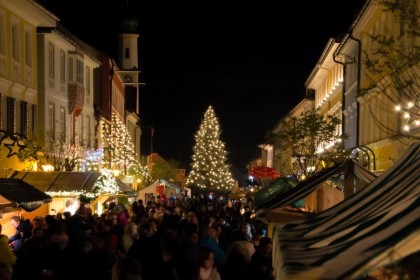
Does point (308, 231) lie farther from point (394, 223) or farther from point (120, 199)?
point (120, 199)

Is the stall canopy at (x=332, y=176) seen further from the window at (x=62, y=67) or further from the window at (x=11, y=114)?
the window at (x=62, y=67)

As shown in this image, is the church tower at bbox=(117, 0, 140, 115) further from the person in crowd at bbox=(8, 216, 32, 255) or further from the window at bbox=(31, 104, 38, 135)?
the person in crowd at bbox=(8, 216, 32, 255)

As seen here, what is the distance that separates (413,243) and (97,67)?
145 feet

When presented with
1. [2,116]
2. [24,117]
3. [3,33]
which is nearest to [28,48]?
[24,117]

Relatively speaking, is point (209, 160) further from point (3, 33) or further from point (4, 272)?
point (4, 272)

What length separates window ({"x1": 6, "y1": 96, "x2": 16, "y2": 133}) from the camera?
2847cm

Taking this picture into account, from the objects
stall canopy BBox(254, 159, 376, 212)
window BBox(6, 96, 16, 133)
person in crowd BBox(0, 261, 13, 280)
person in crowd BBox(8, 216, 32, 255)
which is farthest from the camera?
window BBox(6, 96, 16, 133)

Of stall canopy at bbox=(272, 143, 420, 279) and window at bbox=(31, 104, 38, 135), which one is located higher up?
window at bbox=(31, 104, 38, 135)

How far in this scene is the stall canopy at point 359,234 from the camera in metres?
3.62

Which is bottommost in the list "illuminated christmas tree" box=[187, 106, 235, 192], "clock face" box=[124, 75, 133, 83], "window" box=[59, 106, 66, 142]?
"illuminated christmas tree" box=[187, 106, 235, 192]

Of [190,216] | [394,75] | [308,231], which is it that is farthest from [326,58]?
[308,231]

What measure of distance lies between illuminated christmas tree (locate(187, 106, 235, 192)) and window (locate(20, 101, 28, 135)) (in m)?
63.1

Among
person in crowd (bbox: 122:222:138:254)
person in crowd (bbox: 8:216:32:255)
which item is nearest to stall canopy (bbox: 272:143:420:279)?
person in crowd (bbox: 122:222:138:254)

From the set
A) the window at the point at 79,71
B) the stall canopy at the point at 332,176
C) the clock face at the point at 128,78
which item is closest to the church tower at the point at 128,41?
the clock face at the point at 128,78
